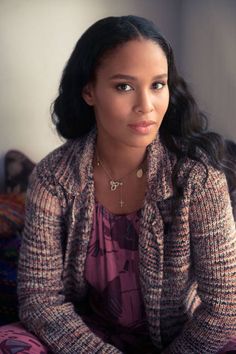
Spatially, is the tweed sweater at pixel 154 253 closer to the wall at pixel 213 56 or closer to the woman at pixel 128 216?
the woman at pixel 128 216

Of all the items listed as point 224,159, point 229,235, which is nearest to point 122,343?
point 229,235

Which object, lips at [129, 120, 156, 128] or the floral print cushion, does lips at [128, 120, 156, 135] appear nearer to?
lips at [129, 120, 156, 128]

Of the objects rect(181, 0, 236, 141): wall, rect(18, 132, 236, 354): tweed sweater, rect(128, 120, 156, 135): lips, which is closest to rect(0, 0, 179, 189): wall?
rect(181, 0, 236, 141): wall

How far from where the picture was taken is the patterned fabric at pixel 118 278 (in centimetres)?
108

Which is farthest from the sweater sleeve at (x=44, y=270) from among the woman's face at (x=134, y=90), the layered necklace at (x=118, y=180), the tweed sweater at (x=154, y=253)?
the woman's face at (x=134, y=90)

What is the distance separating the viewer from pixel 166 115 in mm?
1115

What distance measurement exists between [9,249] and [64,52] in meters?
0.81

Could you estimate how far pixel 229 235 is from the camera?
0.99 meters

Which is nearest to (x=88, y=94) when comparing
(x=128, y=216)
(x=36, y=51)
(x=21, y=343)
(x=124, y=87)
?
(x=124, y=87)

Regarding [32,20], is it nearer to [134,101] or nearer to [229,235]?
[134,101]

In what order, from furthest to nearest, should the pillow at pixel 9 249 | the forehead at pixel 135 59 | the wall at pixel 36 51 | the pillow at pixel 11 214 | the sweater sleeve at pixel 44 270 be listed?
the wall at pixel 36 51, the pillow at pixel 11 214, the pillow at pixel 9 249, the sweater sleeve at pixel 44 270, the forehead at pixel 135 59

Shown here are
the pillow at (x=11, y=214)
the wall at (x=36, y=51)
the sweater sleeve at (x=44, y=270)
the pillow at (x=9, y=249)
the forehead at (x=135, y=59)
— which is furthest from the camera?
the wall at (x=36, y=51)

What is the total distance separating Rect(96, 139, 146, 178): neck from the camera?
109 cm

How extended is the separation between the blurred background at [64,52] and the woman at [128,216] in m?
0.64
